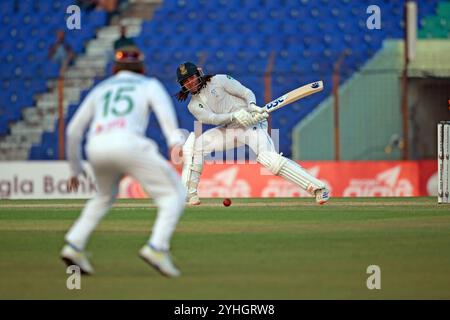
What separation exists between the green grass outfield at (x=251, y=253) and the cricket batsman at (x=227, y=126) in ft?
1.76

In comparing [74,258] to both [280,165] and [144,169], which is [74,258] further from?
[280,165]

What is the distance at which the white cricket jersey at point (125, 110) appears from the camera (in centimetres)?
885

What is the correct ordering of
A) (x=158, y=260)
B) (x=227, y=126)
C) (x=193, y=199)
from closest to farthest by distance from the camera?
1. (x=158, y=260)
2. (x=227, y=126)
3. (x=193, y=199)

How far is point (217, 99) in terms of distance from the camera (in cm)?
1611

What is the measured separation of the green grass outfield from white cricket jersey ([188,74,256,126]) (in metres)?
1.41

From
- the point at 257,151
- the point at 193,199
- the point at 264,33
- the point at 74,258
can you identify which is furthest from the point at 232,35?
the point at 74,258

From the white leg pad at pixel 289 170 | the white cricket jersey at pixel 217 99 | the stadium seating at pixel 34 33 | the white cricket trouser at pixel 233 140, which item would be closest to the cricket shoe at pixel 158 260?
the white leg pad at pixel 289 170

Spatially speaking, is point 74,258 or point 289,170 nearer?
point 74,258

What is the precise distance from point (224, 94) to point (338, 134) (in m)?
6.30

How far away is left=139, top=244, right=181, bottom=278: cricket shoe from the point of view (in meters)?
8.68

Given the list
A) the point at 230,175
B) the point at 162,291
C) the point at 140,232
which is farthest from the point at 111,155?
the point at 230,175

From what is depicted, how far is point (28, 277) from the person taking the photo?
9.37m

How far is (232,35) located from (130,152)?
17.6 metres

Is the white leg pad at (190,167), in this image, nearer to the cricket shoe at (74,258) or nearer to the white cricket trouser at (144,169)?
the cricket shoe at (74,258)
